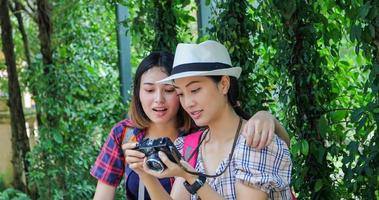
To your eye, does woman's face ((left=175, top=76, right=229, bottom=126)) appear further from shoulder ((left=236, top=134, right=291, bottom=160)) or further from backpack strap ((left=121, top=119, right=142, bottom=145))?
backpack strap ((left=121, top=119, right=142, bottom=145))

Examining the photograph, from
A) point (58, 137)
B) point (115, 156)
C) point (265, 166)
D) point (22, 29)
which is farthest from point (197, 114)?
Answer: point (22, 29)

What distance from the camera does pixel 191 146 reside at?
7.51 ft

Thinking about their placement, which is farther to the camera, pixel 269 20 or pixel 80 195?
pixel 80 195

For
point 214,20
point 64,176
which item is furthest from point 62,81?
point 214,20

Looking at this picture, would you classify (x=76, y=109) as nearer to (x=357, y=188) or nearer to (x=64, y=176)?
(x=64, y=176)

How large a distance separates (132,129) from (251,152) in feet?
2.63

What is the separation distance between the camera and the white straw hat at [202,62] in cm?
214

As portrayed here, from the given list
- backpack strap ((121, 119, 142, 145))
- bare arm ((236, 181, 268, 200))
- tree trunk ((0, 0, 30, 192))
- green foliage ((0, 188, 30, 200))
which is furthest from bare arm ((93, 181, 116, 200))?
green foliage ((0, 188, 30, 200))

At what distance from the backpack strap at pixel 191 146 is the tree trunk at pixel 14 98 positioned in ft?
12.5

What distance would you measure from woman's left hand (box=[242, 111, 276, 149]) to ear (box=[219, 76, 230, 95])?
0.12 meters

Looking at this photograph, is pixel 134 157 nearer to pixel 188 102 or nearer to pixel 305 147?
pixel 188 102

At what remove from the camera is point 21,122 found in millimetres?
6098

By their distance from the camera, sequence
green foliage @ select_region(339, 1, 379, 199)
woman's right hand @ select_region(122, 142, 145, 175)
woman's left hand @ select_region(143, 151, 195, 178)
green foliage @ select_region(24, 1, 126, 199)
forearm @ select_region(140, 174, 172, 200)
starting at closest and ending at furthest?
woman's left hand @ select_region(143, 151, 195, 178) < woman's right hand @ select_region(122, 142, 145, 175) < forearm @ select_region(140, 174, 172, 200) < green foliage @ select_region(339, 1, 379, 199) < green foliage @ select_region(24, 1, 126, 199)

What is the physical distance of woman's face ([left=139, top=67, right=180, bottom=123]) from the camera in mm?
2557
